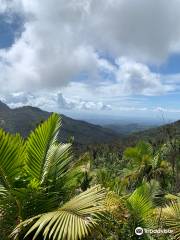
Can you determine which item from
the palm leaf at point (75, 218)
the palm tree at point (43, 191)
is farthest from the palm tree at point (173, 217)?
the palm leaf at point (75, 218)

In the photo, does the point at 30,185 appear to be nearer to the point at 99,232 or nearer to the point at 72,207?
the point at 72,207

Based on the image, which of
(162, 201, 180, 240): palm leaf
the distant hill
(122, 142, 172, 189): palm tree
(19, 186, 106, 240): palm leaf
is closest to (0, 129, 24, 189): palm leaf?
(19, 186, 106, 240): palm leaf

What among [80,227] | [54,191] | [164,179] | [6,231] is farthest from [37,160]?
[164,179]

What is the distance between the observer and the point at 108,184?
7.71 metres

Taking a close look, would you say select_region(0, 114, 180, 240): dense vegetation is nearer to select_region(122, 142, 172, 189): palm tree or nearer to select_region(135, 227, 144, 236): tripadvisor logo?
select_region(135, 227, 144, 236): tripadvisor logo

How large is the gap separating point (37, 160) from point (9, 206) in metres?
0.76

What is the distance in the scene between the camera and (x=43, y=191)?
5.37 m

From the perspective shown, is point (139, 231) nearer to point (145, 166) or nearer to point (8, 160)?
point (8, 160)

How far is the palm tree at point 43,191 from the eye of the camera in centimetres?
463

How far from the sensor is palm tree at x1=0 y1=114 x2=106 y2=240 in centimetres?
463

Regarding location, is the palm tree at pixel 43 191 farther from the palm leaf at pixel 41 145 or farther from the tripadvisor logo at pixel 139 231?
the tripadvisor logo at pixel 139 231

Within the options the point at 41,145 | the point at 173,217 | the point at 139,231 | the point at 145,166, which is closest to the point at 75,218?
the point at 41,145

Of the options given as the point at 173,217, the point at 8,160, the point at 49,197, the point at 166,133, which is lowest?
the point at 173,217

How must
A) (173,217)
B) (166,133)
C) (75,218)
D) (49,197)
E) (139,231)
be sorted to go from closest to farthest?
(75,218), (49,197), (173,217), (139,231), (166,133)
